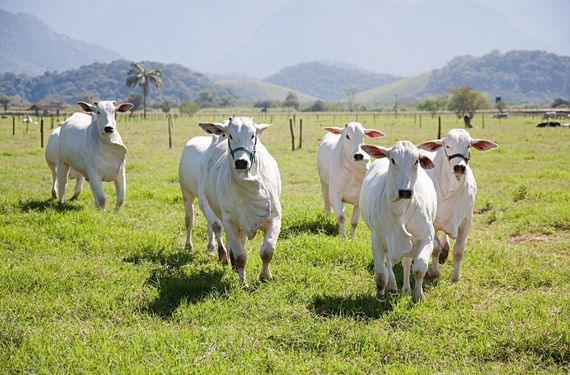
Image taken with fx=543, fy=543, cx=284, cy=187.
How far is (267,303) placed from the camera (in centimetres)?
603

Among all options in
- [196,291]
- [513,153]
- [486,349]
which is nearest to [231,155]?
[196,291]

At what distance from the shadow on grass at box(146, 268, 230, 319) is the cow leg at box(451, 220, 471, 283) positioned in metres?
2.96

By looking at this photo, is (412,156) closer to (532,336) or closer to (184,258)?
(532,336)

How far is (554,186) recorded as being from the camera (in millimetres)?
13766

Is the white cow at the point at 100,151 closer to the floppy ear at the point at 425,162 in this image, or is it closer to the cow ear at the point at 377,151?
the cow ear at the point at 377,151

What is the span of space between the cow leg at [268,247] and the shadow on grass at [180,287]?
50 cm

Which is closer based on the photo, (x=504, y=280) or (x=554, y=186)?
(x=504, y=280)

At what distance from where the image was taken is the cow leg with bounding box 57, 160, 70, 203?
11.8m

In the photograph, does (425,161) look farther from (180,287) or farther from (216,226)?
(180,287)

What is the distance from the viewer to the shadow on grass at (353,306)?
5.75 meters

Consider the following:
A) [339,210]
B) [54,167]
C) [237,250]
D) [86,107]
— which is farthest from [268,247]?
[54,167]

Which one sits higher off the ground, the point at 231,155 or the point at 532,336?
the point at 231,155

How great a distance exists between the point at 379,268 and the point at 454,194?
1744mm

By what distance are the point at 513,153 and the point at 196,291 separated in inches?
745
